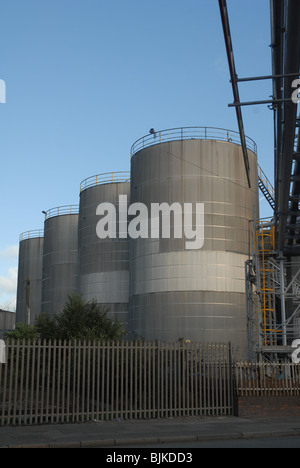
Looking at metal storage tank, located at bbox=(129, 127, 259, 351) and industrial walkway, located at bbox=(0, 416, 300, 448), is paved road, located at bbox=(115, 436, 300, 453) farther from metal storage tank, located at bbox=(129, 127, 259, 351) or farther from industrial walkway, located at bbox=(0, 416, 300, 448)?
metal storage tank, located at bbox=(129, 127, 259, 351)

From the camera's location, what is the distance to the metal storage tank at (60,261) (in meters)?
49.2

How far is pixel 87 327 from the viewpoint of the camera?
2383 centimetres

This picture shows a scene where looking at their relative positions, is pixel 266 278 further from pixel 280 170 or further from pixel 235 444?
pixel 235 444

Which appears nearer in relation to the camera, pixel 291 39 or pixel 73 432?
pixel 291 39

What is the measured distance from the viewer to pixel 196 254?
31.5m

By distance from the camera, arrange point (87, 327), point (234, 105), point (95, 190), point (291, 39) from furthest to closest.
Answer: point (95, 190) → point (87, 327) → point (234, 105) → point (291, 39)

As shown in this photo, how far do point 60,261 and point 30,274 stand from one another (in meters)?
10.9

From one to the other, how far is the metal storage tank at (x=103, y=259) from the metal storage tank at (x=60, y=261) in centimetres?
709

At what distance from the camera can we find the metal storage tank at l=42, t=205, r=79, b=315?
49156 mm

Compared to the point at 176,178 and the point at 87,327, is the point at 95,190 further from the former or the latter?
the point at 87,327

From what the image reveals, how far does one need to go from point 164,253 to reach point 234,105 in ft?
65.1

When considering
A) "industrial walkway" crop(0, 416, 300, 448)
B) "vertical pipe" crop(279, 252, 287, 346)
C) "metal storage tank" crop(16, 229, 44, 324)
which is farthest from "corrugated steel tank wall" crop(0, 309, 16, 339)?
"industrial walkway" crop(0, 416, 300, 448)

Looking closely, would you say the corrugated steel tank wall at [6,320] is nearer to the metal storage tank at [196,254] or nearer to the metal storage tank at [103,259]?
the metal storage tank at [103,259]
